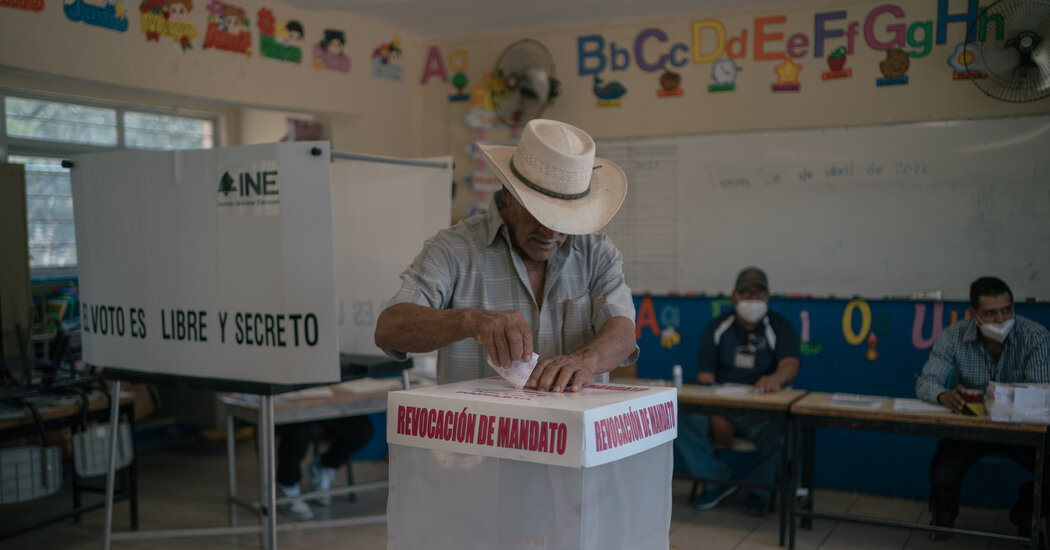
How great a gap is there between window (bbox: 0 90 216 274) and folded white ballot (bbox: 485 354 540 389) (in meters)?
4.91

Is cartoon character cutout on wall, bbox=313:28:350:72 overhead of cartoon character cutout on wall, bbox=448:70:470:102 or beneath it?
overhead

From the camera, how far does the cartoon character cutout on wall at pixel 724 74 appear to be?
517cm

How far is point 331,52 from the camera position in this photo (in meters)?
5.42

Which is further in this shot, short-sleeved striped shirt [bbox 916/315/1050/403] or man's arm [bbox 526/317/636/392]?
short-sleeved striped shirt [bbox 916/315/1050/403]

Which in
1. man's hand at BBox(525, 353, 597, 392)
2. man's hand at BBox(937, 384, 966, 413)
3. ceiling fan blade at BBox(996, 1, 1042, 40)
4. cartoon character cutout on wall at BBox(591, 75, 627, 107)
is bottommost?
man's hand at BBox(937, 384, 966, 413)

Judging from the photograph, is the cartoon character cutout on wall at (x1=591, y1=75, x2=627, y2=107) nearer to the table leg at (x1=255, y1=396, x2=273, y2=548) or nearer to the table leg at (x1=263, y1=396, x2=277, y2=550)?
the table leg at (x1=255, y1=396, x2=273, y2=548)

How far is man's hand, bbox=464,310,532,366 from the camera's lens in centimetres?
158

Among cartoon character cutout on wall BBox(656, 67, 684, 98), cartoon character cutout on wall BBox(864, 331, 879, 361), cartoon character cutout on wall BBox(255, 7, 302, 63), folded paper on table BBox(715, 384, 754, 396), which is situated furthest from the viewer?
cartoon character cutout on wall BBox(656, 67, 684, 98)

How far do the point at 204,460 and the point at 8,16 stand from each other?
3.14 m

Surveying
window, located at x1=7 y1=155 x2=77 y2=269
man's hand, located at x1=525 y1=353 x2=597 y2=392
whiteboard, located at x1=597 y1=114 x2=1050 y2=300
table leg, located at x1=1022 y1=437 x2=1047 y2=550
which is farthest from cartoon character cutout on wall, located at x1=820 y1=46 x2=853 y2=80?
window, located at x1=7 y1=155 x2=77 y2=269

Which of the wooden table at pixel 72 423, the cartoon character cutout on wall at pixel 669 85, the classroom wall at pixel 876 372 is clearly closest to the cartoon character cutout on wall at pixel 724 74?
the cartoon character cutout on wall at pixel 669 85

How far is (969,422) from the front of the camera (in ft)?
11.7

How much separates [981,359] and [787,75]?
2.00 m

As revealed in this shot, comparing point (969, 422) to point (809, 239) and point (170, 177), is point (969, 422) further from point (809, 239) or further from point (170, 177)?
point (170, 177)
